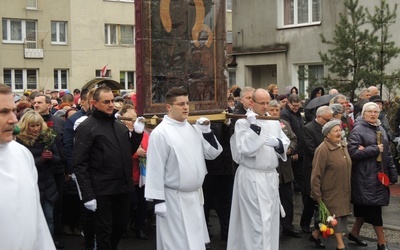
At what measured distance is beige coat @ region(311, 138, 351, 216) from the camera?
8.84m

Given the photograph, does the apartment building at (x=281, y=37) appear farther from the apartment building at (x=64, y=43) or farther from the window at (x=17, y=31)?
the window at (x=17, y=31)

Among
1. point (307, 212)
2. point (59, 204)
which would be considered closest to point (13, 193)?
point (59, 204)

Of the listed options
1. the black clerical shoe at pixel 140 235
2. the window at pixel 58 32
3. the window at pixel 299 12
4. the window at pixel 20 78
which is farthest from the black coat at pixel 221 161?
the window at pixel 58 32

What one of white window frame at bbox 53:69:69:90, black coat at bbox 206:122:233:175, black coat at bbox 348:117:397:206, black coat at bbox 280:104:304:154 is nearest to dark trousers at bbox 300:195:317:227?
black coat at bbox 280:104:304:154

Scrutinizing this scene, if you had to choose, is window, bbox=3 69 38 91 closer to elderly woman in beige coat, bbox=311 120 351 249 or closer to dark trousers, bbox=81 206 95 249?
dark trousers, bbox=81 206 95 249

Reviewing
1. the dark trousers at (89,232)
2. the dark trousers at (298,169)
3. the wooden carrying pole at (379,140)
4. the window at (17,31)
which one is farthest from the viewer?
the window at (17,31)

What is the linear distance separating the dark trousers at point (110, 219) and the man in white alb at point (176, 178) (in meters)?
0.75

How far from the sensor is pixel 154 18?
8703 mm

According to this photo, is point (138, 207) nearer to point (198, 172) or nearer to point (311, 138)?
point (311, 138)

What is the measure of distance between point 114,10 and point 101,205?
117 ft

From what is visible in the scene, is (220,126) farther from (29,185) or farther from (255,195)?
(29,185)

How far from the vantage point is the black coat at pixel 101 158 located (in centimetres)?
766

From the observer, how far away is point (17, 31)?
39.1 m

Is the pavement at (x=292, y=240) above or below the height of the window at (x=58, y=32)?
below
